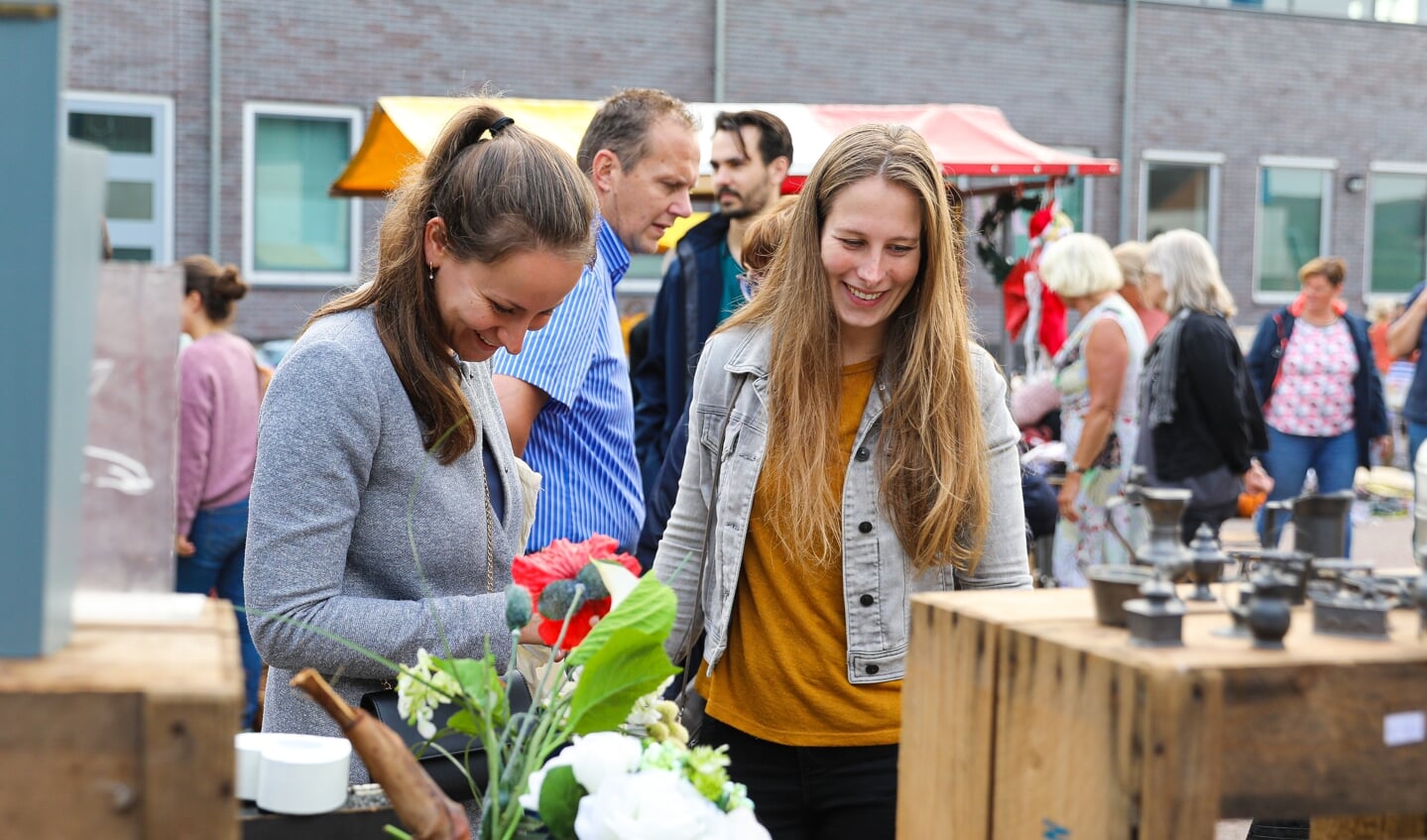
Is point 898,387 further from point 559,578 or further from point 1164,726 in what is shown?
point 1164,726

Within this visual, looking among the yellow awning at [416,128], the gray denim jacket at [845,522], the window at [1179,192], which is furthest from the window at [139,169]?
the gray denim jacket at [845,522]

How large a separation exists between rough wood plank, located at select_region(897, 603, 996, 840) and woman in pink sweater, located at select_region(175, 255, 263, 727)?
3.68 metres

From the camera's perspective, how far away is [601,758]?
1226mm

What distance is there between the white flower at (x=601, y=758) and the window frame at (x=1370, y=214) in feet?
61.3

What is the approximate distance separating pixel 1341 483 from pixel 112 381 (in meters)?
6.69

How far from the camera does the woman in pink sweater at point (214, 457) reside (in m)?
4.74

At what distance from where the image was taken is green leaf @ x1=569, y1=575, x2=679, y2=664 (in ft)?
4.20

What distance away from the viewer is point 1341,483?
6.79 metres

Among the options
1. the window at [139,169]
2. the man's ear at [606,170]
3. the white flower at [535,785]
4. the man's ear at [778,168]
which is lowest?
the white flower at [535,785]

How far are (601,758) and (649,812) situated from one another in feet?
0.27

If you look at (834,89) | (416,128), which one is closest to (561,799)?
(416,128)

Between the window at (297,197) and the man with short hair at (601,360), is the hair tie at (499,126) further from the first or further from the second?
the window at (297,197)

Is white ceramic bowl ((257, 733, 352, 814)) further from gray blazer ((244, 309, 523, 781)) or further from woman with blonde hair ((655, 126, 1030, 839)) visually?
woman with blonde hair ((655, 126, 1030, 839))

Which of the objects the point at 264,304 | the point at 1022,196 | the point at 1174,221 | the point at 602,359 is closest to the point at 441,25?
the point at 264,304
